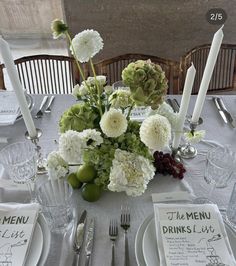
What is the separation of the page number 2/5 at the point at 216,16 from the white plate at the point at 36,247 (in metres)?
1.58

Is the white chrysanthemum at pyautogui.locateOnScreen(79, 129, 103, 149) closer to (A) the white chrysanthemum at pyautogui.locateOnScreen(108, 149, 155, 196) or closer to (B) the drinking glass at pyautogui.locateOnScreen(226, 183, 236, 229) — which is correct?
(A) the white chrysanthemum at pyautogui.locateOnScreen(108, 149, 155, 196)

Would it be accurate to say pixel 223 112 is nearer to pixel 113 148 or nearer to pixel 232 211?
pixel 232 211

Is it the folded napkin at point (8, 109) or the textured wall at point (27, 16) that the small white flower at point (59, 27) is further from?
the textured wall at point (27, 16)

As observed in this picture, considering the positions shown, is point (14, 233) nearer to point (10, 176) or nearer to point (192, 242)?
point (10, 176)

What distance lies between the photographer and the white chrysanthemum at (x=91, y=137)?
0.71m

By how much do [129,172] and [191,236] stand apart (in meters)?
0.19

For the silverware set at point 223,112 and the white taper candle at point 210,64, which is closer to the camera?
the white taper candle at point 210,64

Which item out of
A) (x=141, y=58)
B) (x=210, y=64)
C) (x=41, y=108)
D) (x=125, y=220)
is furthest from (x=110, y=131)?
(x=141, y=58)

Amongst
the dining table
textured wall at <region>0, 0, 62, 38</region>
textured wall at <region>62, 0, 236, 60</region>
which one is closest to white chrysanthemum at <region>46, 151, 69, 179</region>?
the dining table

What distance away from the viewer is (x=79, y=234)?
757mm

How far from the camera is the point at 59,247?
2.46ft

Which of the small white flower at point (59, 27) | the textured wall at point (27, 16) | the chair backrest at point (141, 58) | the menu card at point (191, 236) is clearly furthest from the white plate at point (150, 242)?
the textured wall at point (27, 16)

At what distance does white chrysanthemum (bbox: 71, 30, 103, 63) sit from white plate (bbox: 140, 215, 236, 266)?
0.40 m

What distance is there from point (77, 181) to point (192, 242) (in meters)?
0.33
